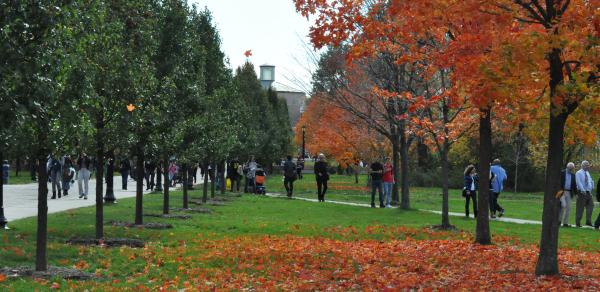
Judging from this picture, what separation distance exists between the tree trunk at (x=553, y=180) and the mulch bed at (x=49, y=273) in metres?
5.95

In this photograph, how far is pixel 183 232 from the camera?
50.9 ft

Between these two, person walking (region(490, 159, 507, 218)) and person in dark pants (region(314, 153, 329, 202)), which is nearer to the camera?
person walking (region(490, 159, 507, 218))

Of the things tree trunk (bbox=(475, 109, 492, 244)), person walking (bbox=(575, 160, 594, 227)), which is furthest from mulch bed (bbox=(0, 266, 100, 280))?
person walking (bbox=(575, 160, 594, 227))

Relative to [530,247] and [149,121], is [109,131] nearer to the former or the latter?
[149,121]

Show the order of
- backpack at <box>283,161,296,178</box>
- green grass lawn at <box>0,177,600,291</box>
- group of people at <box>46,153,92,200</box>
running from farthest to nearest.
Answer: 1. backpack at <box>283,161,296,178</box>
2. group of people at <box>46,153,92,200</box>
3. green grass lawn at <box>0,177,600,291</box>

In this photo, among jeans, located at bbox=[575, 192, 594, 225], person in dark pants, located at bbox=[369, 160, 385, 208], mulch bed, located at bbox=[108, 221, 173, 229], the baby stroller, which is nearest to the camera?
mulch bed, located at bbox=[108, 221, 173, 229]

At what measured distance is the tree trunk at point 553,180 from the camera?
32.1ft

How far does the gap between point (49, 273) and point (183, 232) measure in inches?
236

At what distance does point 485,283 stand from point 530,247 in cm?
495

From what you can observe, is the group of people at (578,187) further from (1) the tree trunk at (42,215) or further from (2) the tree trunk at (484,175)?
(1) the tree trunk at (42,215)

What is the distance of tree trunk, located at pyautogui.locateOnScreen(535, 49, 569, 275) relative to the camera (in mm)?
9773

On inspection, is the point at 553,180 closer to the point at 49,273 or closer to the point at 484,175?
the point at 484,175

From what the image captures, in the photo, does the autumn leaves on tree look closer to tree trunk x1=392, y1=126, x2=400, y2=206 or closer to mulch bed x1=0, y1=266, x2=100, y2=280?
mulch bed x1=0, y1=266, x2=100, y2=280

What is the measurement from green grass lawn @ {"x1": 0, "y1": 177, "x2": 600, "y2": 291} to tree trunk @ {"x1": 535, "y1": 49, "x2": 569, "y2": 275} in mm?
4935
